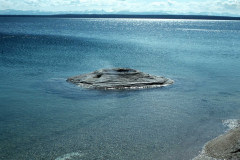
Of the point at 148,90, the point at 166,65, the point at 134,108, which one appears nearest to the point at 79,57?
the point at 166,65

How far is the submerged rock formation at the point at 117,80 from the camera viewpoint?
35.0 m

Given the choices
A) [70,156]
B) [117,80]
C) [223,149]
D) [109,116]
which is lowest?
[109,116]

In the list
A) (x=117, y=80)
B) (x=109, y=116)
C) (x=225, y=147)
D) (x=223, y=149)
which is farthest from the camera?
(x=117, y=80)

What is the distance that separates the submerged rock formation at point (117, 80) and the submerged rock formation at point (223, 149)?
1649cm

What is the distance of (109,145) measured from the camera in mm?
19812

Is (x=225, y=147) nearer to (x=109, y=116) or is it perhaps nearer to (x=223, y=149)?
(x=223, y=149)

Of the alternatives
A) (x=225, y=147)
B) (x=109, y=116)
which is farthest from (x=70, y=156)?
(x=225, y=147)

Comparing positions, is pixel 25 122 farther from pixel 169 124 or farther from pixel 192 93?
pixel 192 93

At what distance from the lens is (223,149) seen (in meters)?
18.0

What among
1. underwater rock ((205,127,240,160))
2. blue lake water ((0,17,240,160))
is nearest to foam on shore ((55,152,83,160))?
blue lake water ((0,17,240,160))

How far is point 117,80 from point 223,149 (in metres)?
19.6

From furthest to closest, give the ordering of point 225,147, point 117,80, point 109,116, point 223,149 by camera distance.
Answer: point 117,80
point 109,116
point 225,147
point 223,149

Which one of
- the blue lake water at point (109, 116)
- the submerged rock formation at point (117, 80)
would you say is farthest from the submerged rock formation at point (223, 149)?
the submerged rock formation at point (117, 80)

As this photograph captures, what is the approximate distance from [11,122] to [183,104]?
669 inches
